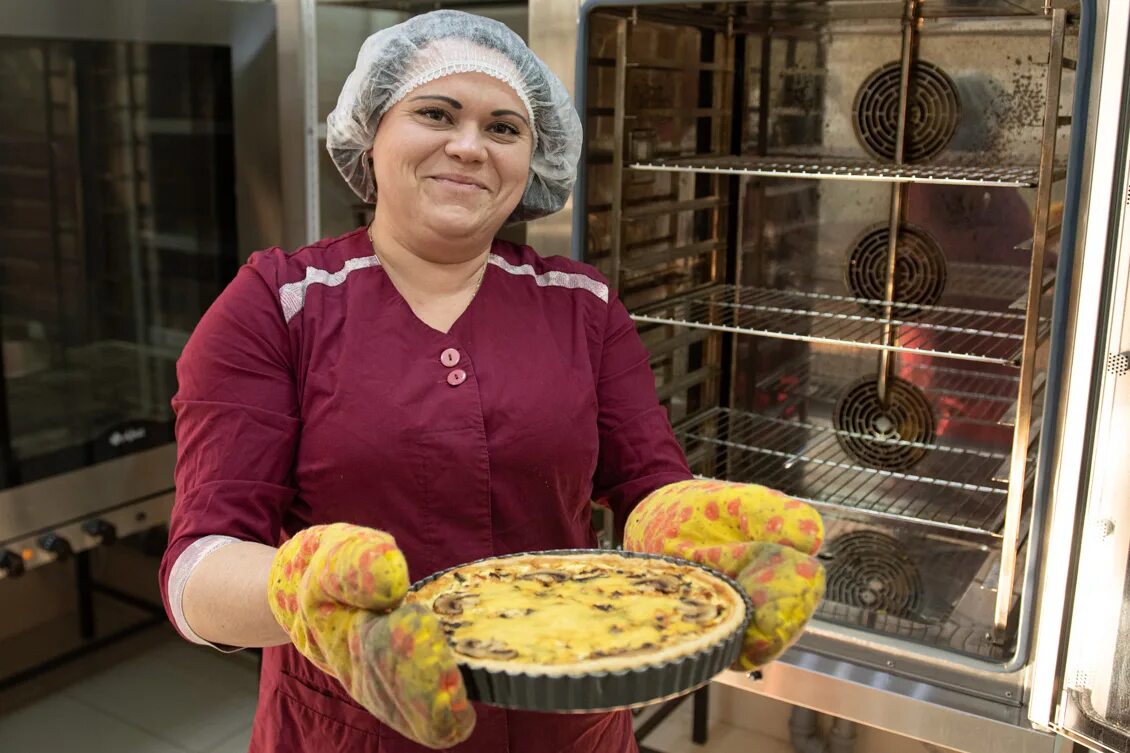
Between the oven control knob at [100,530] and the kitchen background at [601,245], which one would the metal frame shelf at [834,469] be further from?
the oven control knob at [100,530]

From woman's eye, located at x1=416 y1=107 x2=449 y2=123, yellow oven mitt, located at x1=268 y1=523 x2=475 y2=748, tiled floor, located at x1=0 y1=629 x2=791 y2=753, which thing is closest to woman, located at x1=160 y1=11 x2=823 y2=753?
woman's eye, located at x1=416 y1=107 x2=449 y2=123

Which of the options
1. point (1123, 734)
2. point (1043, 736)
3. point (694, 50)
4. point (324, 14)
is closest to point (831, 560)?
point (1043, 736)

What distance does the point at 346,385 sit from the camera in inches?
51.0

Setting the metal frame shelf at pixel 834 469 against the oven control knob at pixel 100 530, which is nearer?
the oven control knob at pixel 100 530

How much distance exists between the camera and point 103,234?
7.06 feet

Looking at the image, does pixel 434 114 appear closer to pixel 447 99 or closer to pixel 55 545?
pixel 447 99

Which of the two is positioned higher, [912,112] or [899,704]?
[912,112]

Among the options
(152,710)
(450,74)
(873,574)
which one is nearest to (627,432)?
(450,74)

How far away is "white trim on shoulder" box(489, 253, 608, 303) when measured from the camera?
1473 mm

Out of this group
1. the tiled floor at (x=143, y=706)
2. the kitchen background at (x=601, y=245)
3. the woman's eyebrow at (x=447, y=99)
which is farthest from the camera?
the tiled floor at (x=143, y=706)

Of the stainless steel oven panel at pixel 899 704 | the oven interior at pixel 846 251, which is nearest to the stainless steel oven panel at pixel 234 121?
the oven interior at pixel 846 251

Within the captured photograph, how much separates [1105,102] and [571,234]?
92 centimetres

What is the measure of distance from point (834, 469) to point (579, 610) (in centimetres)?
153

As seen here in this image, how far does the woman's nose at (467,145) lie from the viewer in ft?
4.19
